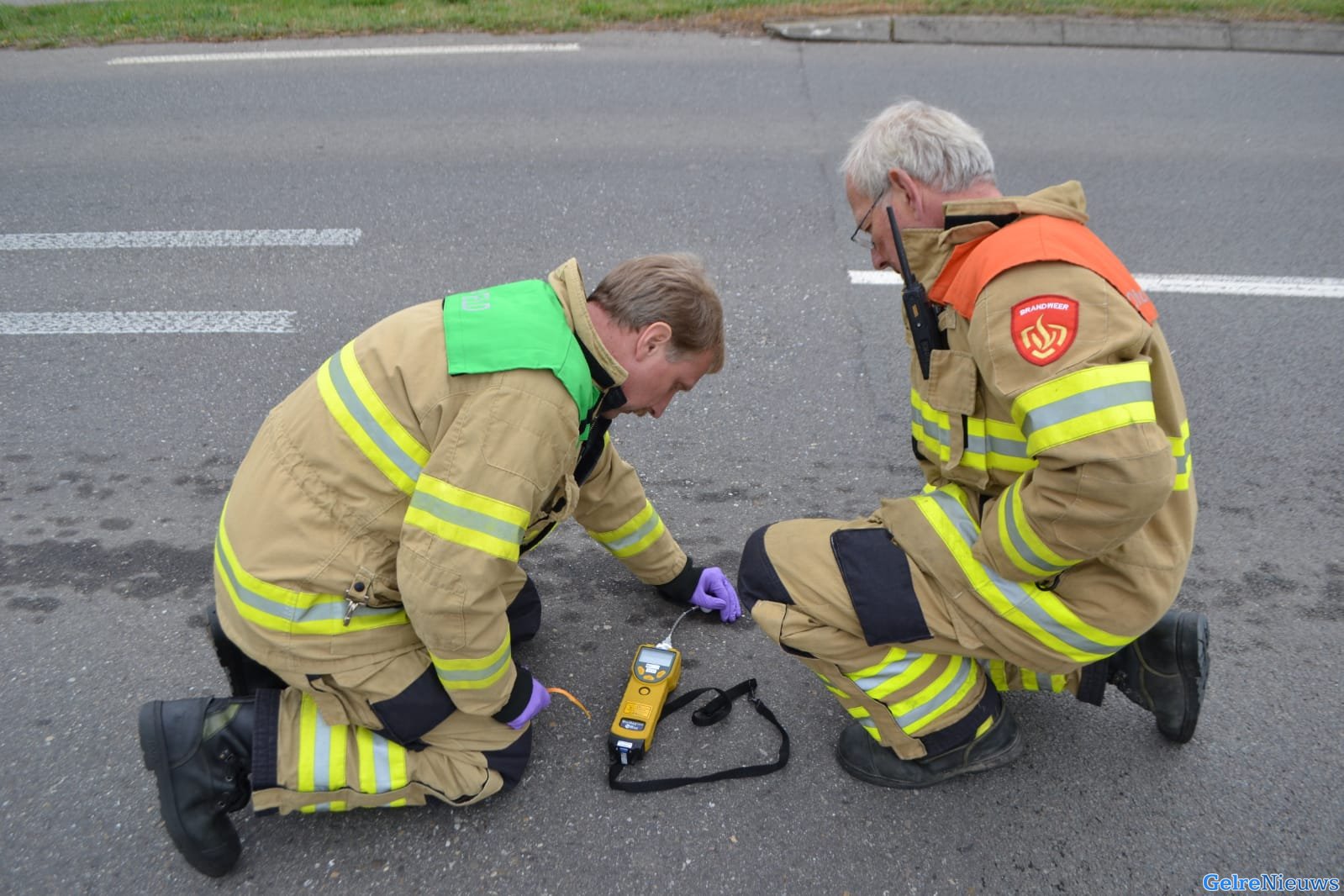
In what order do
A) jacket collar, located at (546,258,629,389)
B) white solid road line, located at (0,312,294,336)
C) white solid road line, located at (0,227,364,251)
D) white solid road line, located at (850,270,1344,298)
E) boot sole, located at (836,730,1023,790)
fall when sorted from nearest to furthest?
jacket collar, located at (546,258,629,389) < boot sole, located at (836,730,1023,790) < white solid road line, located at (0,312,294,336) < white solid road line, located at (850,270,1344,298) < white solid road line, located at (0,227,364,251)

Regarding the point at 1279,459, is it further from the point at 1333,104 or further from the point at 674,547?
the point at 1333,104

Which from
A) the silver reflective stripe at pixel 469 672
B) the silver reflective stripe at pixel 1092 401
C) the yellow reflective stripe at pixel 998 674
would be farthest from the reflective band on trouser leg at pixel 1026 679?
the silver reflective stripe at pixel 469 672

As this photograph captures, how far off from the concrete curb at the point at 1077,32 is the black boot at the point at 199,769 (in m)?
7.24

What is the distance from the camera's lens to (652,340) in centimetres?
Answer: 220

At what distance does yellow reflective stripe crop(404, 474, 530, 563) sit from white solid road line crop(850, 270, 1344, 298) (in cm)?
307

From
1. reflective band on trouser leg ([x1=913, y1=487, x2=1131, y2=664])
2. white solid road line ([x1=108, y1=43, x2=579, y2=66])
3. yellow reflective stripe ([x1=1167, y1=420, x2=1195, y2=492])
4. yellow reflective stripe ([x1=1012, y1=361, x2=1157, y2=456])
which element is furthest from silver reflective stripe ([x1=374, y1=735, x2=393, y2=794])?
white solid road line ([x1=108, y1=43, x2=579, y2=66])

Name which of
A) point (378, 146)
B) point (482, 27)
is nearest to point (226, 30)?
point (482, 27)

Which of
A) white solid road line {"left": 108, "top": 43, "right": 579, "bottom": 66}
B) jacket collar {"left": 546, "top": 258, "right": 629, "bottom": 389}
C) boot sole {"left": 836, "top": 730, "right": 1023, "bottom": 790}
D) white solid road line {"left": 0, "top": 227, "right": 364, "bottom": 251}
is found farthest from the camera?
white solid road line {"left": 108, "top": 43, "right": 579, "bottom": 66}

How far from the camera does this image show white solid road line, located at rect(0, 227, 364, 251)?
5.21 metres

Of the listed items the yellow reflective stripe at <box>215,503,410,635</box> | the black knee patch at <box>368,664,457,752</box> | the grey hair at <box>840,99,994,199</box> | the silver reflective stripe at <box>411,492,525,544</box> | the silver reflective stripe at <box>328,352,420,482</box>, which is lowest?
the black knee patch at <box>368,664,457,752</box>

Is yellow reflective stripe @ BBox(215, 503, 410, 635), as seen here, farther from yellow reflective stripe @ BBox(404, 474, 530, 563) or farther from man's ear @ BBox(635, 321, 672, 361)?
man's ear @ BBox(635, 321, 672, 361)

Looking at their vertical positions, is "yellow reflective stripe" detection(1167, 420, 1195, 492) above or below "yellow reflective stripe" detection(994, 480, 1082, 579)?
above

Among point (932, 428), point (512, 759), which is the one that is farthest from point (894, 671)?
point (512, 759)

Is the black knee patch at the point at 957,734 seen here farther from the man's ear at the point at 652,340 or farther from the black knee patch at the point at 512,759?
the man's ear at the point at 652,340
